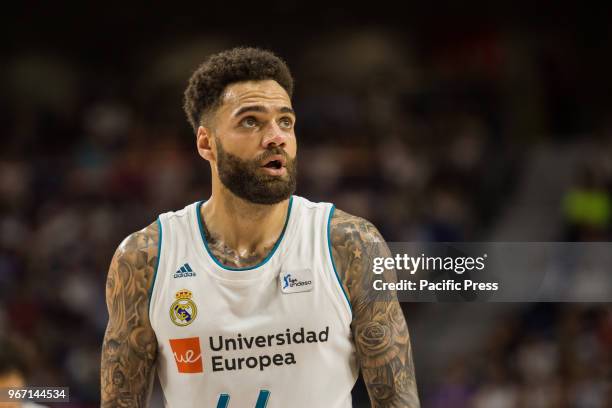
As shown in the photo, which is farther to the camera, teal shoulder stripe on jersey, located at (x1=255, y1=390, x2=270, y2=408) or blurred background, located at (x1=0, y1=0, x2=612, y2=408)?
blurred background, located at (x1=0, y1=0, x2=612, y2=408)

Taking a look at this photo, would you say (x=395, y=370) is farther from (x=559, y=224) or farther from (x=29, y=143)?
(x=29, y=143)

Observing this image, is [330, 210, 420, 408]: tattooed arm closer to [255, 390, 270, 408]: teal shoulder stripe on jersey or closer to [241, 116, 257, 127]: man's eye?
[255, 390, 270, 408]: teal shoulder stripe on jersey

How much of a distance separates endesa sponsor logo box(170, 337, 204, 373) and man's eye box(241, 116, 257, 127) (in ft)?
2.39

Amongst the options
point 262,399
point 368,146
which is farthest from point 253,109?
point 368,146

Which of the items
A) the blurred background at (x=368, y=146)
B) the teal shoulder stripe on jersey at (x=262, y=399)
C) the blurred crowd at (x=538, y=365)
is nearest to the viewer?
Answer: the teal shoulder stripe on jersey at (x=262, y=399)

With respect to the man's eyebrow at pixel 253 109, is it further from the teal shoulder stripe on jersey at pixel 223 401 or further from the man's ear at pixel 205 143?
the teal shoulder stripe on jersey at pixel 223 401

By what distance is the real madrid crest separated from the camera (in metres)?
2.93

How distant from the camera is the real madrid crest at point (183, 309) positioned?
2928mm

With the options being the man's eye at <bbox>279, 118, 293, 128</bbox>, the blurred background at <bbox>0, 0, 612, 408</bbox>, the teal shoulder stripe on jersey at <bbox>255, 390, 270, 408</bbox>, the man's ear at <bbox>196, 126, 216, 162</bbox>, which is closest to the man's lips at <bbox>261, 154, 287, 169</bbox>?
the man's eye at <bbox>279, 118, 293, 128</bbox>

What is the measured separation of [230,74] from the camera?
9.90ft

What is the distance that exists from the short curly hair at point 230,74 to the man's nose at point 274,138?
194mm

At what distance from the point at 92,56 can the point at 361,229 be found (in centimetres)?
854

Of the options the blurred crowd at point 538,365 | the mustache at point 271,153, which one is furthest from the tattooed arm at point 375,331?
the blurred crowd at point 538,365

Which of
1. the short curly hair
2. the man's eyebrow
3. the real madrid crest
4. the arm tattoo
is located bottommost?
the real madrid crest
